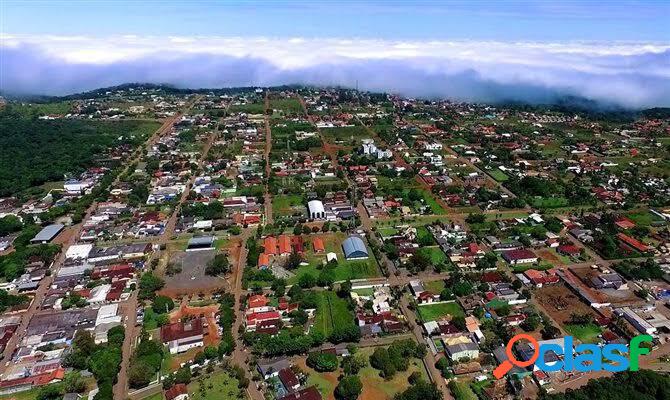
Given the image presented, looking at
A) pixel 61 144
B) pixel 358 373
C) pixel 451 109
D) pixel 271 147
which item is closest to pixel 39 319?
pixel 358 373

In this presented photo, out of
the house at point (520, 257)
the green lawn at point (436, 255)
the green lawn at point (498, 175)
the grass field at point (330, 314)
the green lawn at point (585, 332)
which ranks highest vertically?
the green lawn at point (498, 175)

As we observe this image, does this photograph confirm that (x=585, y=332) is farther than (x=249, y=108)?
No

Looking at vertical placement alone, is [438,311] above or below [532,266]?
below

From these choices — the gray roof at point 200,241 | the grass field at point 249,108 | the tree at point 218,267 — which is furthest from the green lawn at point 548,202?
the grass field at point 249,108

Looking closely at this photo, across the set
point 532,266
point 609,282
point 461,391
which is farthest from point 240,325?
point 609,282

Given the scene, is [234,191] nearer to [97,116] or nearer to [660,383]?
[660,383]

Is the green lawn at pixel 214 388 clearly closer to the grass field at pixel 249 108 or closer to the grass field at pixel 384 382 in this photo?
the grass field at pixel 384 382

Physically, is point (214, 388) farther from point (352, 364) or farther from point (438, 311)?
point (438, 311)
